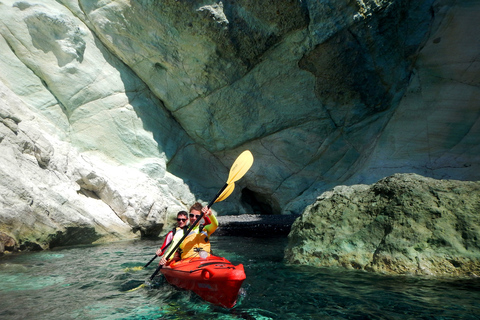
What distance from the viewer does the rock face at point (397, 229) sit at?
14.0 feet

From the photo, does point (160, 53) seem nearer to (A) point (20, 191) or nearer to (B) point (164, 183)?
(B) point (164, 183)

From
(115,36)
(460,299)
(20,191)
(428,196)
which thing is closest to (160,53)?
(115,36)

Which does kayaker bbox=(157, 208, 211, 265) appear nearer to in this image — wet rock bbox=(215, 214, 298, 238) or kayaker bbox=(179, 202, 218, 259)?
kayaker bbox=(179, 202, 218, 259)

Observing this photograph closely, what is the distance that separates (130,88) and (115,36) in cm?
154

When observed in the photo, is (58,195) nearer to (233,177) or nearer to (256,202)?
(233,177)

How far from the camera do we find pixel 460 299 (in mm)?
3412

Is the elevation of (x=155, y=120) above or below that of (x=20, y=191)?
above

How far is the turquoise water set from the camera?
3.27 m

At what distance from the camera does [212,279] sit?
11.4ft

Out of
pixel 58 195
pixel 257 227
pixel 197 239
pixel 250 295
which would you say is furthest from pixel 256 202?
pixel 250 295

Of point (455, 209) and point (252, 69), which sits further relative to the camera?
point (252, 69)

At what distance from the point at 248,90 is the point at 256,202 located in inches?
185

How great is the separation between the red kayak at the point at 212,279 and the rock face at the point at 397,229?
195 centimetres

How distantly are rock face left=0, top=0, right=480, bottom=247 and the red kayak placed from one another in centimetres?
Result: 483
